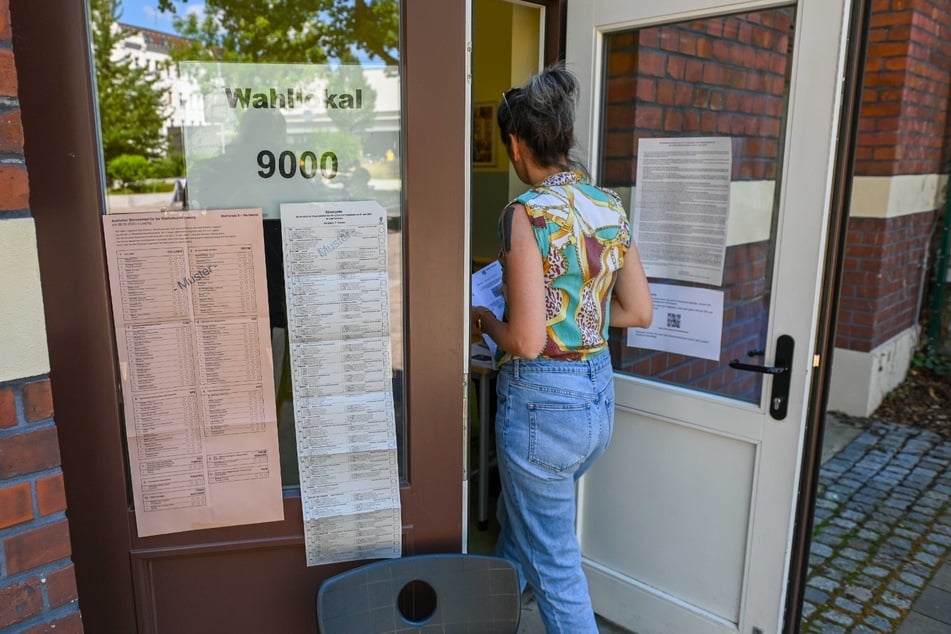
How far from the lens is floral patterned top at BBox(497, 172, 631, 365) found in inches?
72.2

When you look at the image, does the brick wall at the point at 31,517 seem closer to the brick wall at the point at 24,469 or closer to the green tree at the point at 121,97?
the brick wall at the point at 24,469

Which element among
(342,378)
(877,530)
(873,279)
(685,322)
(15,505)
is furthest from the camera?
(873,279)

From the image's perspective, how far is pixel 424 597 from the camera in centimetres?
182

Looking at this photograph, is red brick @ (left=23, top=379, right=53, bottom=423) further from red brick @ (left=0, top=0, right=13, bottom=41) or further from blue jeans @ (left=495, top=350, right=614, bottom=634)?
blue jeans @ (left=495, top=350, right=614, bottom=634)

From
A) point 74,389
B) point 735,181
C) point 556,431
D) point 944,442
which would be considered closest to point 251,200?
point 74,389

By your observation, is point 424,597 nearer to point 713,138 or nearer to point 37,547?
point 37,547

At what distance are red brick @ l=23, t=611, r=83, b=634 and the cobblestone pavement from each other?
258cm

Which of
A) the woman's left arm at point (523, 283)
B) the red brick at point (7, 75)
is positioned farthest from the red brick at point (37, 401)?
the woman's left arm at point (523, 283)

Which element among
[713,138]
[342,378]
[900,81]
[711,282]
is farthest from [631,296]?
[900,81]

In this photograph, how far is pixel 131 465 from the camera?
5.23ft

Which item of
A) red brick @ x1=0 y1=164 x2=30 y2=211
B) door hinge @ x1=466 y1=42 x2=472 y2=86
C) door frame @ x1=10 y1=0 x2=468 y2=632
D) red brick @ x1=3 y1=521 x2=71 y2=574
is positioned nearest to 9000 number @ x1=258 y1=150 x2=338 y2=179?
door frame @ x1=10 y1=0 x2=468 y2=632

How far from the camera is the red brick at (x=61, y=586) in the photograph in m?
1.42

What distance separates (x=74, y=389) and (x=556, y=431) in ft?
3.90

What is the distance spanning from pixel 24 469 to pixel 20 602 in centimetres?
27
